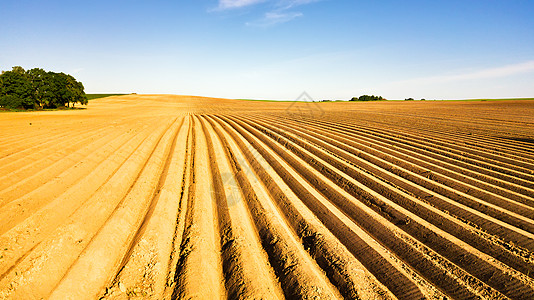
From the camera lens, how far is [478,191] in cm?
383

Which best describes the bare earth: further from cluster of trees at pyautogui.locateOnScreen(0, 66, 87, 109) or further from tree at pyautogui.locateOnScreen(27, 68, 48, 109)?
tree at pyautogui.locateOnScreen(27, 68, 48, 109)

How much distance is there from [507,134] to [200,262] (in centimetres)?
1092

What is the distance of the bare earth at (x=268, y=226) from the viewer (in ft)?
6.97

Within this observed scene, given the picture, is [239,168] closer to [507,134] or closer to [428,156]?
[428,156]

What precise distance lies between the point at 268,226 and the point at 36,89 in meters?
36.0

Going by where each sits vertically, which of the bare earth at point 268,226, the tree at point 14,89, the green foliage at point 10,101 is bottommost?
the bare earth at point 268,226

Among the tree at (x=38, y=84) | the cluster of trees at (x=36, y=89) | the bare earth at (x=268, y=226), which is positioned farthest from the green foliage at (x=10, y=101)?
the bare earth at (x=268, y=226)

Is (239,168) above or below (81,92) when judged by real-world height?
below

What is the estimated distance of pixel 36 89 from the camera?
27.6 meters

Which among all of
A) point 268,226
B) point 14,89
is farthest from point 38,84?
point 268,226

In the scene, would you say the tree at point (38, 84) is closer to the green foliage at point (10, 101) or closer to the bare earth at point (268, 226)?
the green foliage at point (10, 101)

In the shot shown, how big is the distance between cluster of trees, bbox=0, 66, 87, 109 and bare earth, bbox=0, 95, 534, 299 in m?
28.5

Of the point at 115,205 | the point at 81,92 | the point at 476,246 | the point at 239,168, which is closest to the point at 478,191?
the point at 476,246

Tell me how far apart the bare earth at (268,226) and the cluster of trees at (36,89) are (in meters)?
28.5
